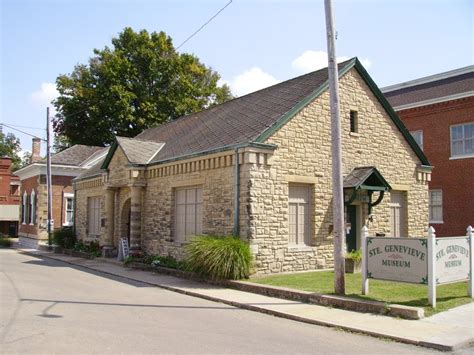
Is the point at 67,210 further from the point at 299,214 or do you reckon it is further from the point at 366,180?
A: the point at 366,180

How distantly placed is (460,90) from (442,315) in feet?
66.3

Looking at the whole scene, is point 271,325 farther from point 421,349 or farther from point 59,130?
point 59,130

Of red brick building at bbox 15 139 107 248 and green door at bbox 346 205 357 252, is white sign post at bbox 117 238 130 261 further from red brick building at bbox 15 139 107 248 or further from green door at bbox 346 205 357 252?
red brick building at bbox 15 139 107 248

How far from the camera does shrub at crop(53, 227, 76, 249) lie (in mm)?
27359

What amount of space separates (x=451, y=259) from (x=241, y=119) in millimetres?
9318

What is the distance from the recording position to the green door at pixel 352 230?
1742 cm

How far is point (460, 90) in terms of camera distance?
86.4 ft

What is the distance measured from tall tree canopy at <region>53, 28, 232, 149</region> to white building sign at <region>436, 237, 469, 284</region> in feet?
108

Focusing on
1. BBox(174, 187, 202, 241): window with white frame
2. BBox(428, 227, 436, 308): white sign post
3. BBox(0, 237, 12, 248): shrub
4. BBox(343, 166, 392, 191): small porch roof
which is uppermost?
BBox(343, 166, 392, 191): small porch roof

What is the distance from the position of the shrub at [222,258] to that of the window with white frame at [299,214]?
2.23 meters

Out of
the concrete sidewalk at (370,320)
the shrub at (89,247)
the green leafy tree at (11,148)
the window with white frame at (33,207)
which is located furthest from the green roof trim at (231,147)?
the green leafy tree at (11,148)

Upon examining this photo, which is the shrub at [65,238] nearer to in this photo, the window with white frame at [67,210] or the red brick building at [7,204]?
the window with white frame at [67,210]

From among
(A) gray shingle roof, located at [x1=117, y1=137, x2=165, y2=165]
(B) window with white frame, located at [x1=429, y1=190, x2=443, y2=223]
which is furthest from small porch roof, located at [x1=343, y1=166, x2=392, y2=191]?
(B) window with white frame, located at [x1=429, y1=190, x2=443, y2=223]

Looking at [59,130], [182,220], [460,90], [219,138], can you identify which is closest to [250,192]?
[219,138]
